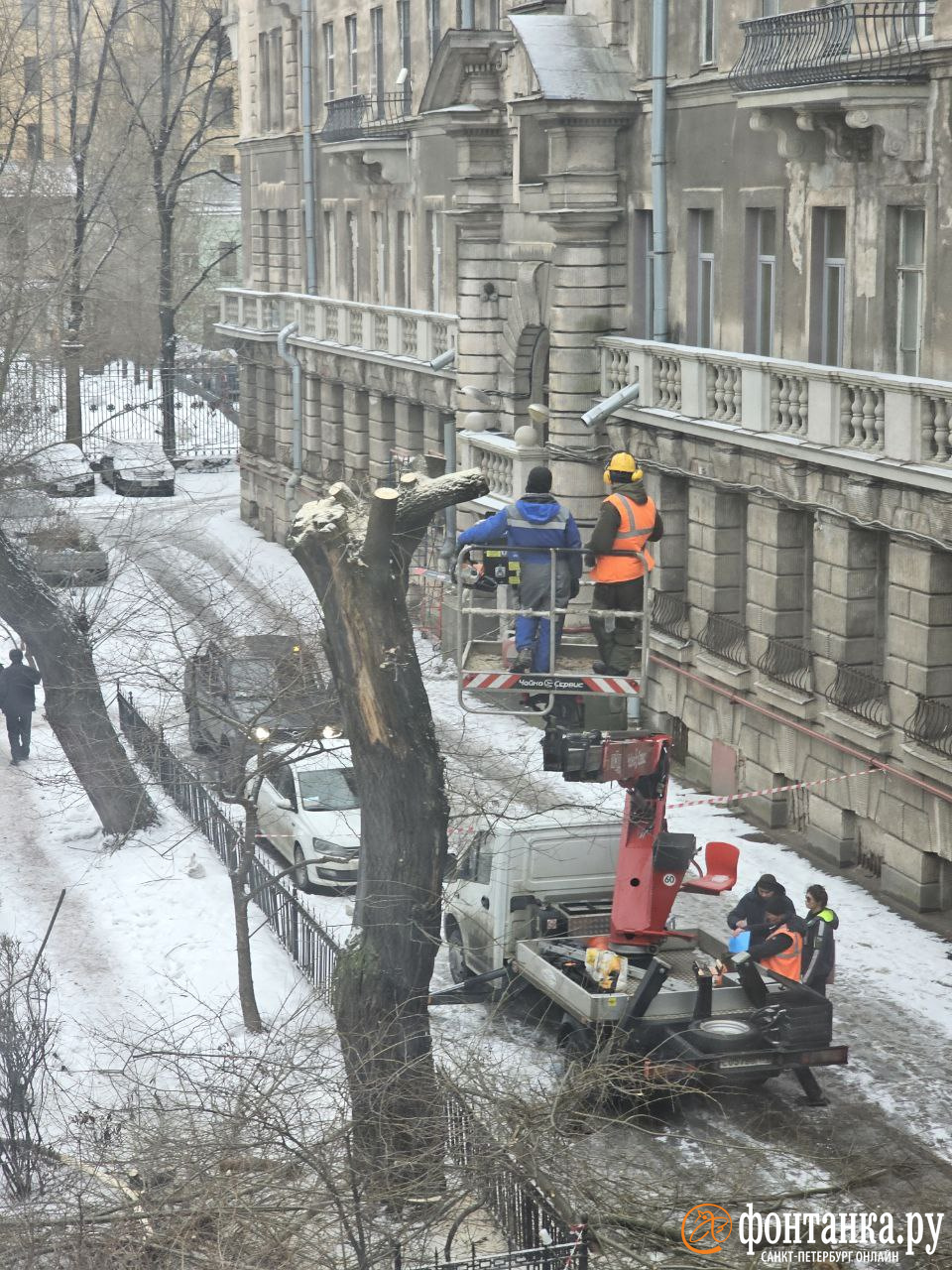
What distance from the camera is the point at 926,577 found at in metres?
18.5

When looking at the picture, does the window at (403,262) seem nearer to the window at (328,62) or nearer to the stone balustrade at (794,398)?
the window at (328,62)

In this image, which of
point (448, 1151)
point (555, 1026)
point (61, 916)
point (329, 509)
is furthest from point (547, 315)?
point (448, 1151)

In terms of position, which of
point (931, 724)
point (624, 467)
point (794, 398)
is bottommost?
point (931, 724)

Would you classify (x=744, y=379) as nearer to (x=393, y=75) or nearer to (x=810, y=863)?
(x=810, y=863)

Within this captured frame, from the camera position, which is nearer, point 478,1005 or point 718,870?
point 718,870

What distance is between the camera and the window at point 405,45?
34.0 meters

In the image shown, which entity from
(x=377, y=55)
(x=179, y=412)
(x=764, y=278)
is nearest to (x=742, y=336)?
(x=764, y=278)

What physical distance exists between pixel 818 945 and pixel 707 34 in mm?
12537

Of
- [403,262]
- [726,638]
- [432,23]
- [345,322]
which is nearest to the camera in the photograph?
[726,638]

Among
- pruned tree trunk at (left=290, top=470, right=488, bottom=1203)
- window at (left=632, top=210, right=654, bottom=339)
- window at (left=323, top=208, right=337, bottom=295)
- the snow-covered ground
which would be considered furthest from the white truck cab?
window at (left=323, top=208, right=337, bottom=295)

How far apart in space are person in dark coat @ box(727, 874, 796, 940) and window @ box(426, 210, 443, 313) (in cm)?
1958

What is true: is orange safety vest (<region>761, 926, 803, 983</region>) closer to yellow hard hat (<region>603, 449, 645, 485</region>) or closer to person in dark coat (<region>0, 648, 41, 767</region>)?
yellow hard hat (<region>603, 449, 645, 485</region>)

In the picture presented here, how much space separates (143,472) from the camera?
47.5 meters

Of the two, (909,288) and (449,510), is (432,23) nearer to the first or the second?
(449,510)
